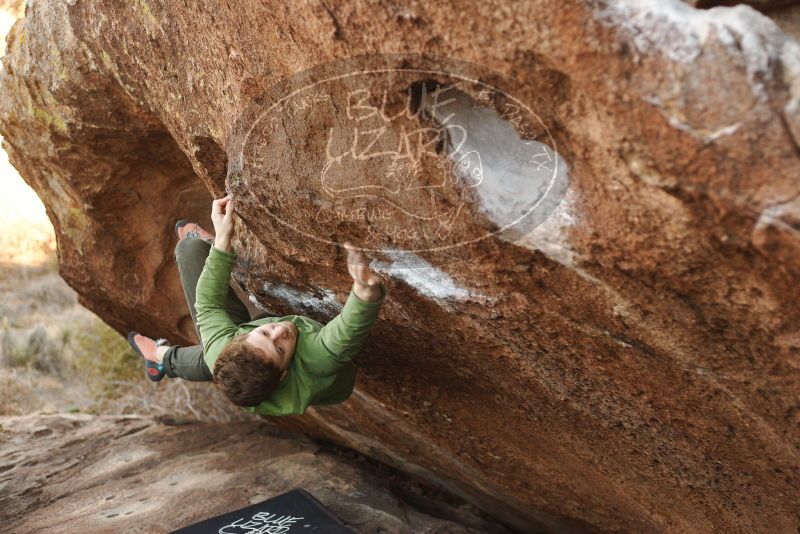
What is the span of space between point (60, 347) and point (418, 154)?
691 cm

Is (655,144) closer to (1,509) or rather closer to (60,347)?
(1,509)

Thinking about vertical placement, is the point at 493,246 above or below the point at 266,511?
above

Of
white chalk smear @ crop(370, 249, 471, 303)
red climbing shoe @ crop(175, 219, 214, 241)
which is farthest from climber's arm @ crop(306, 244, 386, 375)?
red climbing shoe @ crop(175, 219, 214, 241)

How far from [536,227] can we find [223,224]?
46.7 inches

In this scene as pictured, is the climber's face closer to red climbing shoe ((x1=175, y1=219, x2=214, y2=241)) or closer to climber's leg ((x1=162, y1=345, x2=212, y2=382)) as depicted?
climber's leg ((x1=162, y1=345, x2=212, y2=382))

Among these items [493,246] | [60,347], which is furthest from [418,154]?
[60,347]

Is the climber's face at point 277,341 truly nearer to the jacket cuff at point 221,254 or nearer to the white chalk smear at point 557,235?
the jacket cuff at point 221,254

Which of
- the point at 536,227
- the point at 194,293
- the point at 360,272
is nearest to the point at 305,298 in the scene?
the point at 194,293

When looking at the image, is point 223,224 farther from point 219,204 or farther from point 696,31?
point 696,31

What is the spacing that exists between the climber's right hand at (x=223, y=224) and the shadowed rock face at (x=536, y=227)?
0.06 meters

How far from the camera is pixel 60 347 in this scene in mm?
7992

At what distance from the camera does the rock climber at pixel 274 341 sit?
247 cm

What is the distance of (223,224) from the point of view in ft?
8.97

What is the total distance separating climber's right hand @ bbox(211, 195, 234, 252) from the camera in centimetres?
269
